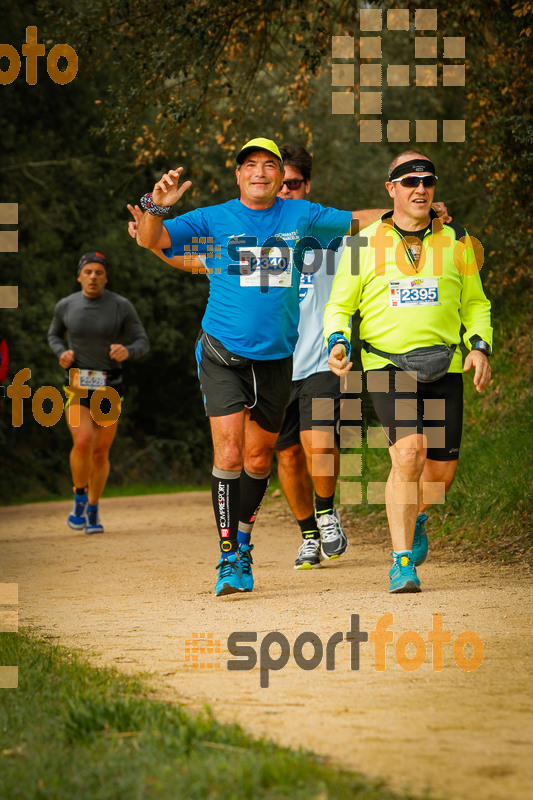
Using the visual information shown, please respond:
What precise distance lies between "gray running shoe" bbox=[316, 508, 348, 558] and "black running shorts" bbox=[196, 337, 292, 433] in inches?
44.7

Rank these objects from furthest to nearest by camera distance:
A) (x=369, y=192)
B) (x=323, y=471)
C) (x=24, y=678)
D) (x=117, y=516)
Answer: (x=369, y=192)
(x=117, y=516)
(x=323, y=471)
(x=24, y=678)

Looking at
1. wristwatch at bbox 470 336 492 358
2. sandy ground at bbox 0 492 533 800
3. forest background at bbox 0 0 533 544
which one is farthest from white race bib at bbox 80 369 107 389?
wristwatch at bbox 470 336 492 358

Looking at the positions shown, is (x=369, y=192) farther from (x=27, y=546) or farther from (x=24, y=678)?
(x=24, y=678)

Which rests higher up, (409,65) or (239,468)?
(409,65)

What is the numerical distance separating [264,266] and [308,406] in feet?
5.18

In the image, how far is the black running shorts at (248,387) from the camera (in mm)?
6172

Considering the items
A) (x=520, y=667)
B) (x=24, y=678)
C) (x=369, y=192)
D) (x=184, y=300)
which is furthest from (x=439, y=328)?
(x=184, y=300)

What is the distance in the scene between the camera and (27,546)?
31.4ft

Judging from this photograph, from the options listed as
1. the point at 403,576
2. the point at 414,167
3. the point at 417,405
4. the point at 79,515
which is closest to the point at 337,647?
the point at 403,576

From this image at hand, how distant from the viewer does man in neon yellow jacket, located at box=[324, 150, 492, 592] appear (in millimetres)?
6000

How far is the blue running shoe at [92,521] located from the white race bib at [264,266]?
15.5 ft

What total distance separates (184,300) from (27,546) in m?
17.4

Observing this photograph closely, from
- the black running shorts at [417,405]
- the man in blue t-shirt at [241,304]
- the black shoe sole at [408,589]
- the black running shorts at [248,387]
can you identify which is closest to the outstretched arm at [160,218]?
the man in blue t-shirt at [241,304]

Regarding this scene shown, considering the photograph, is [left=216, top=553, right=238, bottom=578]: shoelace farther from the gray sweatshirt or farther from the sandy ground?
the gray sweatshirt
